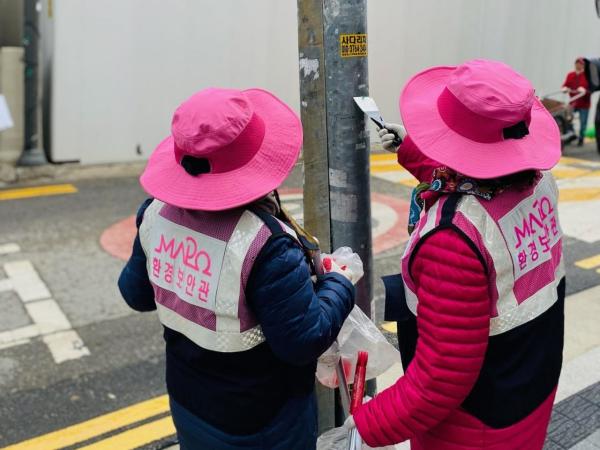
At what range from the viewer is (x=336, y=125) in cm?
251

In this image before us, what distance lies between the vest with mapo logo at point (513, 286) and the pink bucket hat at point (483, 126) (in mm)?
108

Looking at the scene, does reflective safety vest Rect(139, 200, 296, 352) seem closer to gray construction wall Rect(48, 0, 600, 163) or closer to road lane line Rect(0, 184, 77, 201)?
road lane line Rect(0, 184, 77, 201)

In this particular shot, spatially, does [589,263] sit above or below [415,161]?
below

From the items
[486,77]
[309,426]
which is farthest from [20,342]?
[486,77]

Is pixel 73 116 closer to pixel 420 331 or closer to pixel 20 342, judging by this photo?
pixel 20 342

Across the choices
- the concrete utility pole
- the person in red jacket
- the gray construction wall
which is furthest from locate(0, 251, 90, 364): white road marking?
the person in red jacket

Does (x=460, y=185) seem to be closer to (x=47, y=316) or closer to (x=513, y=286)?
(x=513, y=286)

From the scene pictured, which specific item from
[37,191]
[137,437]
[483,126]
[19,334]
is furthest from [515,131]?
[37,191]

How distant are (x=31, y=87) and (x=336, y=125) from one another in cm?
776

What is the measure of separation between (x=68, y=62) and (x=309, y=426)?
27.0ft

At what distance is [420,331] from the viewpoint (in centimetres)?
180

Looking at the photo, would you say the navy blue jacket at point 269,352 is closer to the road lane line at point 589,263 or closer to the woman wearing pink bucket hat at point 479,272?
the woman wearing pink bucket hat at point 479,272

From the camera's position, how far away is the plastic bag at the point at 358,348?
2.24m

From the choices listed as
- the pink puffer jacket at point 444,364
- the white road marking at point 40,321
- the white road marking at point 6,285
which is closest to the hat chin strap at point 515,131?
the pink puffer jacket at point 444,364
